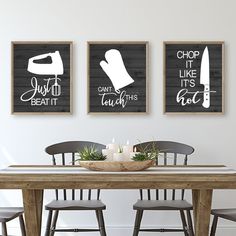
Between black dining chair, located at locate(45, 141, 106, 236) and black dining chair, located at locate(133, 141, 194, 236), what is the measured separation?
261mm

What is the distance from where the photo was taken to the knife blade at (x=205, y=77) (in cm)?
452

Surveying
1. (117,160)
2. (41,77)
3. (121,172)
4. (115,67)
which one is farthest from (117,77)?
(121,172)

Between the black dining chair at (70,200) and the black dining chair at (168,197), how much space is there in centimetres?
26

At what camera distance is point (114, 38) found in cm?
455

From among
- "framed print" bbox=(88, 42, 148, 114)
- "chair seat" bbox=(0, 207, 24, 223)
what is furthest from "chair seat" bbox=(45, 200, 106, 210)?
"framed print" bbox=(88, 42, 148, 114)

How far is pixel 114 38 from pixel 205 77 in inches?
31.3

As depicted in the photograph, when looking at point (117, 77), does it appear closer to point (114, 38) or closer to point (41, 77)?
point (114, 38)

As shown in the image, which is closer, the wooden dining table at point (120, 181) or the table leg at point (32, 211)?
the wooden dining table at point (120, 181)

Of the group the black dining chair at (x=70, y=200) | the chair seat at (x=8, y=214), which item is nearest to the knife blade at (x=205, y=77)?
the black dining chair at (x=70, y=200)

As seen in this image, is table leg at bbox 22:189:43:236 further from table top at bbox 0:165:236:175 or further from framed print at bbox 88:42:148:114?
framed print at bbox 88:42:148:114

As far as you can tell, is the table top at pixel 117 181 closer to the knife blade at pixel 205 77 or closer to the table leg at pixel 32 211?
the table leg at pixel 32 211

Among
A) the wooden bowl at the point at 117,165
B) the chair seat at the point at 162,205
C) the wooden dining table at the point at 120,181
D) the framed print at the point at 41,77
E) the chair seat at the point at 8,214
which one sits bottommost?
the chair seat at the point at 8,214

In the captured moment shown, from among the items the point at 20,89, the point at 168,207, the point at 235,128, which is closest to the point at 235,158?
the point at 235,128

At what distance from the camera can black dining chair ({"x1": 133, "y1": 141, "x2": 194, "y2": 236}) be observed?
12.3 feet
